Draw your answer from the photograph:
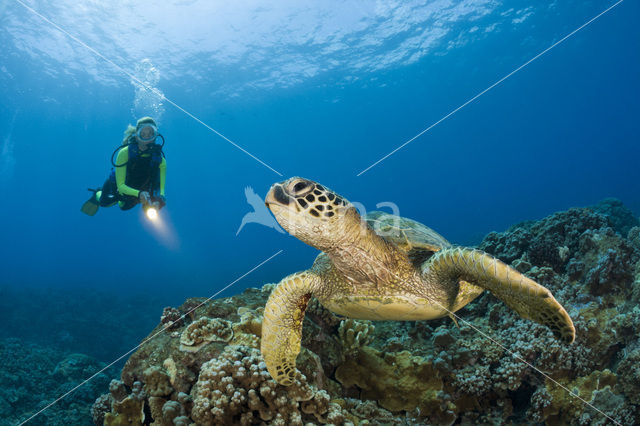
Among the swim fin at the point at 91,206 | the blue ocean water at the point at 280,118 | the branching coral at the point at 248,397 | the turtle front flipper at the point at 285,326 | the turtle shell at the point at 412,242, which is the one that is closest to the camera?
the branching coral at the point at 248,397

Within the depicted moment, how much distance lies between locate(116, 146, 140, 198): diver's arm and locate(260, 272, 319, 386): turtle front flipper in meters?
5.62

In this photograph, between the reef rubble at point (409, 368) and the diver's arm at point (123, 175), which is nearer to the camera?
the reef rubble at point (409, 368)

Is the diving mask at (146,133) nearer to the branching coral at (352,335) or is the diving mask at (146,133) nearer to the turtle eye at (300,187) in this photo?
the branching coral at (352,335)

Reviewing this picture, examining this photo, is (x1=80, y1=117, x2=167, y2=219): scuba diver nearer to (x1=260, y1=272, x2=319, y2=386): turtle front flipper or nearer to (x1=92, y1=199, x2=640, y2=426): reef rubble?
(x1=92, y1=199, x2=640, y2=426): reef rubble

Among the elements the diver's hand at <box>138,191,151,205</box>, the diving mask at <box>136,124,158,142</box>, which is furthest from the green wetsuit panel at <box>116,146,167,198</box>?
the diving mask at <box>136,124,158,142</box>

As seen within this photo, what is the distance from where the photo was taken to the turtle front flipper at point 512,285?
6.05 ft

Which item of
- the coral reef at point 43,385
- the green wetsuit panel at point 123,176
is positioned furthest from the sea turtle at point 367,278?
the green wetsuit panel at point 123,176

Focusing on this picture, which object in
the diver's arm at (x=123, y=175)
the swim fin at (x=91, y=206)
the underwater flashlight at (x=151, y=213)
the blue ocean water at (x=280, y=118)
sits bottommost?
the underwater flashlight at (x=151, y=213)

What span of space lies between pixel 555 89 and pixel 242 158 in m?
79.7

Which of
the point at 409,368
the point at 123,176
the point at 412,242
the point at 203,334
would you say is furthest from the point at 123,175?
the point at 409,368

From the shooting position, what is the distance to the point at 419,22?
87.6 ft

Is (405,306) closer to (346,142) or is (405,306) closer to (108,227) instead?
(346,142)

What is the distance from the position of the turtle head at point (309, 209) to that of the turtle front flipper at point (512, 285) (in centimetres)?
84

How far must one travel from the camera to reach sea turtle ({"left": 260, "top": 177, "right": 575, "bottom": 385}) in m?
2.02
